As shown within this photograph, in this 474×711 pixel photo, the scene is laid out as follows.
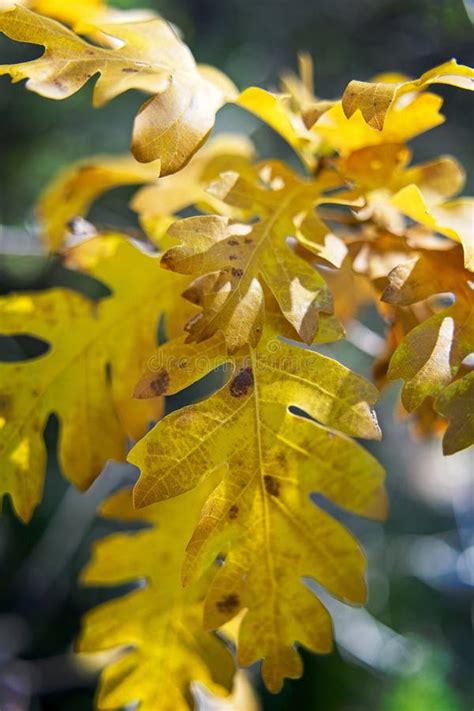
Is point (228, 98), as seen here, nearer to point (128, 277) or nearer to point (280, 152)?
point (128, 277)

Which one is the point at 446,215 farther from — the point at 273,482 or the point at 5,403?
the point at 5,403

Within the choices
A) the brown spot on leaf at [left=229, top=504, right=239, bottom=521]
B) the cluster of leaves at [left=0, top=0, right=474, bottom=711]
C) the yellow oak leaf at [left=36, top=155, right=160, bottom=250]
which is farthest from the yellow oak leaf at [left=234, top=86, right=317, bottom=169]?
the brown spot on leaf at [left=229, top=504, right=239, bottom=521]

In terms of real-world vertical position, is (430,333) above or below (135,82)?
below

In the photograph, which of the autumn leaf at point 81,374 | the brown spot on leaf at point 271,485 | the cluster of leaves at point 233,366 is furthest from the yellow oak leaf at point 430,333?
the autumn leaf at point 81,374

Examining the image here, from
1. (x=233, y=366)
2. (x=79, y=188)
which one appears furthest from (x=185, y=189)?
(x=233, y=366)

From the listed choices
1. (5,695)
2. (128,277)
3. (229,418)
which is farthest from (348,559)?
(5,695)

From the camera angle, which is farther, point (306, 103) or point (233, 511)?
point (306, 103)
